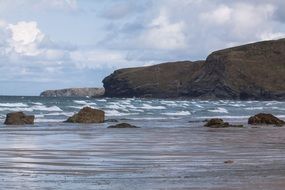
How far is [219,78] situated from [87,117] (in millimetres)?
110831

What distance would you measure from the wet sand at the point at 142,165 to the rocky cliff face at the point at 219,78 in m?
126

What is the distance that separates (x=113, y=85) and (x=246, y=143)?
531 feet

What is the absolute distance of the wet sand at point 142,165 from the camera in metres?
12.1

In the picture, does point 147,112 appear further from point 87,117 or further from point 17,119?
point 17,119

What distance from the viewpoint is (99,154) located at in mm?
18797

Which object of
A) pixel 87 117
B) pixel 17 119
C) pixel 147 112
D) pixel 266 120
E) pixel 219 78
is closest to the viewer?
pixel 17 119

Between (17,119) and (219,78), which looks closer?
(17,119)

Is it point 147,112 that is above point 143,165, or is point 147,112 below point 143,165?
above

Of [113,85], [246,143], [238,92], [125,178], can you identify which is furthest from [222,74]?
[125,178]

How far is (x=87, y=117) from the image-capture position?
142 ft

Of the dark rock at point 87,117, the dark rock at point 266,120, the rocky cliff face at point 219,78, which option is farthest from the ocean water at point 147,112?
the rocky cliff face at point 219,78

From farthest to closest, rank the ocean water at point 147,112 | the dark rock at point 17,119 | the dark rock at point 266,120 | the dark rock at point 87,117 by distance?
the ocean water at point 147,112, the dark rock at point 87,117, the dark rock at point 17,119, the dark rock at point 266,120

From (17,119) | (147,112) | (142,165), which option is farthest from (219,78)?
(142,165)

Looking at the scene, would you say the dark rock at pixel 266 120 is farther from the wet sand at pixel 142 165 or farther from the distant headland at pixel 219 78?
the distant headland at pixel 219 78
